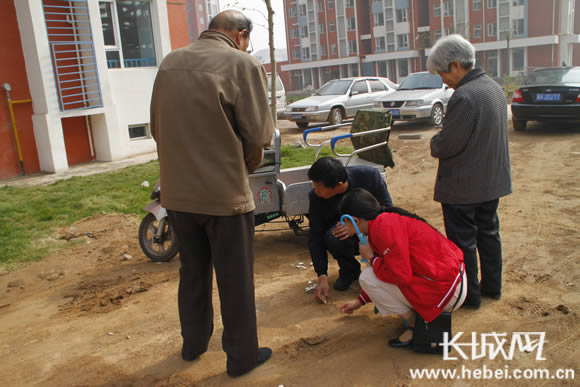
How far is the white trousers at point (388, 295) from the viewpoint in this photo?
318 centimetres

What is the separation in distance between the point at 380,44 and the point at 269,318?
57570 mm

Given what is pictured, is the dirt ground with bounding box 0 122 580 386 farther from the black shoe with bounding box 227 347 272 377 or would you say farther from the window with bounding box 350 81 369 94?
the window with bounding box 350 81 369 94

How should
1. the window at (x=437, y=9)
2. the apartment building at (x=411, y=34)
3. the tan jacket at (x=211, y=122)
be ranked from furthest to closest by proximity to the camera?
the window at (x=437, y=9), the apartment building at (x=411, y=34), the tan jacket at (x=211, y=122)

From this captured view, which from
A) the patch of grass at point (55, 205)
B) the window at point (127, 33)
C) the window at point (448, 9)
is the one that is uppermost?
the window at point (448, 9)

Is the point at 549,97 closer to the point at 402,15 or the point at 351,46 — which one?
the point at 402,15

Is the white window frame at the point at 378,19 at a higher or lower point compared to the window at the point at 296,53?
higher

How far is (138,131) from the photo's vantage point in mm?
12984

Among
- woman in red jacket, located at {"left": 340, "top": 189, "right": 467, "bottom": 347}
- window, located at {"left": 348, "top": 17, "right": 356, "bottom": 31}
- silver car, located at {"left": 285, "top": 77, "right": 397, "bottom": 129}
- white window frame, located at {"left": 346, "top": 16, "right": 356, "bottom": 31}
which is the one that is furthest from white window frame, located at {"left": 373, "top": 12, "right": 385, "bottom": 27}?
woman in red jacket, located at {"left": 340, "top": 189, "right": 467, "bottom": 347}

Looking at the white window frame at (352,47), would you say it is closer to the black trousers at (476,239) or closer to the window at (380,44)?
the window at (380,44)

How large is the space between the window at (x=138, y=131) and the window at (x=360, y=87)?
670 cm

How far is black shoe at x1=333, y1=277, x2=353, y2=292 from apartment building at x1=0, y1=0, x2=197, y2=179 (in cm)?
823

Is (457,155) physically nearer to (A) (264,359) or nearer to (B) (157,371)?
(A) (264,359)

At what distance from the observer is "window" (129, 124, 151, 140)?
12836 mm

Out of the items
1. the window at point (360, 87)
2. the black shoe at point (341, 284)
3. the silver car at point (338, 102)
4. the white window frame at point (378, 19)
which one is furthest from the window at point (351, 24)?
the black shoe at point (341, 284)
